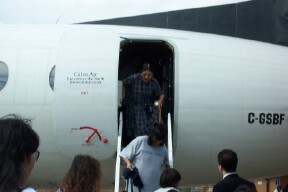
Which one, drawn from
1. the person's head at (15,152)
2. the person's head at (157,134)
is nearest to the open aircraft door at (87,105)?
the person's head at (157,134)

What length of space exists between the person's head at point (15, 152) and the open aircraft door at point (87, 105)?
5.20m

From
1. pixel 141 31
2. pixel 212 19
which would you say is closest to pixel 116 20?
pixel 212 19

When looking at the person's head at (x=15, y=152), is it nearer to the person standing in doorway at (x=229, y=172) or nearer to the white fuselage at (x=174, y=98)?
the person standing in doorway at (x=229, y=172)

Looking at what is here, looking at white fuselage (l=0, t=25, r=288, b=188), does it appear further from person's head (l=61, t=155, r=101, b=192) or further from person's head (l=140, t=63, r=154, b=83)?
person's head (l=61, t=155, r=101, b=192)

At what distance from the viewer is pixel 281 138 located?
8414 millimetres

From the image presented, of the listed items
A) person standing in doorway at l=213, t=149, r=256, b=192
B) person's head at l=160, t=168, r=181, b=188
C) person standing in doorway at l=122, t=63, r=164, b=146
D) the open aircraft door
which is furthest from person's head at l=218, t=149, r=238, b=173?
the open aircraft door

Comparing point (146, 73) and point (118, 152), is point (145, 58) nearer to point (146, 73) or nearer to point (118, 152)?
point (146, 73)

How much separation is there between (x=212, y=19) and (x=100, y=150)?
1790 centimetres

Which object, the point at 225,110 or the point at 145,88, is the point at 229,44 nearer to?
the point at 225,110

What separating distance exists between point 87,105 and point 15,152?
5.41m

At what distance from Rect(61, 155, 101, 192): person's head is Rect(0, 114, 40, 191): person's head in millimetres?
1090

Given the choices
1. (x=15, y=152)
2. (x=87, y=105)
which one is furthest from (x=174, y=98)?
(x=15, y=152)

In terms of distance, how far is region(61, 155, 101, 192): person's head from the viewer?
11.6 ft

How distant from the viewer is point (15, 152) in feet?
7.68
